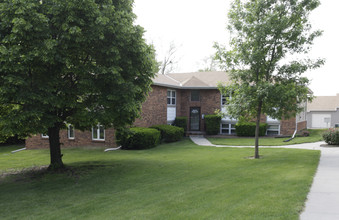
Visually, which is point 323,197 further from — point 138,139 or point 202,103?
point 202,103

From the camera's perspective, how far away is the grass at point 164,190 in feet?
19.0

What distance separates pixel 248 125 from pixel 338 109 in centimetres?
2367

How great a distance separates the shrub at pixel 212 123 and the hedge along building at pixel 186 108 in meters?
0.78

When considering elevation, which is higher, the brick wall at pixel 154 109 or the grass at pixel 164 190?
the brick wall at pixel 154 109

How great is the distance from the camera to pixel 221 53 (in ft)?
41.2

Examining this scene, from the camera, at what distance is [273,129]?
77.6 ft

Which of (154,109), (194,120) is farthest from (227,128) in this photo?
(154,109)

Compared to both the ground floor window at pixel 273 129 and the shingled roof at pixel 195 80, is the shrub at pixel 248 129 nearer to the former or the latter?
the ground floor window at pixel 273 129

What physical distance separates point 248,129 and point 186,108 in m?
5.84

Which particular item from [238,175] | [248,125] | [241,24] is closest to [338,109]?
[248,125]

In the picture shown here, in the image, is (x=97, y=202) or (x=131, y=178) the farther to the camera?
(x=131, y=178)

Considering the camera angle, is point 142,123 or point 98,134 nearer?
point 98,134

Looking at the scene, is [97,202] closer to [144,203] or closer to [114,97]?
[144,203]

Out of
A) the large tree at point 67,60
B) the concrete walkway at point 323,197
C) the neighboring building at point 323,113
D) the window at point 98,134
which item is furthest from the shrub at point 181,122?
the neighboring building at point 323,113
